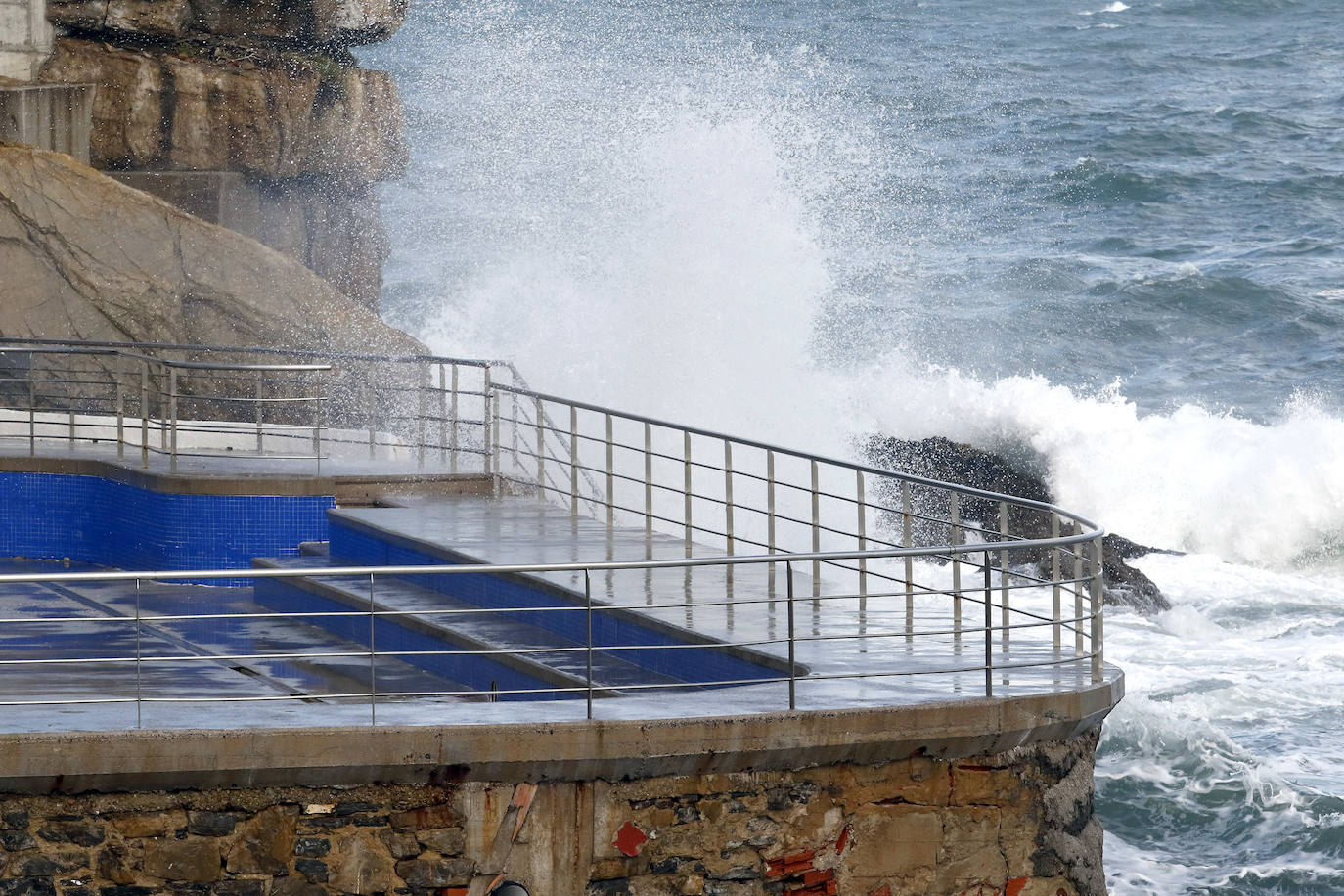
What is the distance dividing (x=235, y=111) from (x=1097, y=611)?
47.9ft

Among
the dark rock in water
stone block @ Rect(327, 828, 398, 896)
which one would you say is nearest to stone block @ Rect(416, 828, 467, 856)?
stone block @ Rect(327, 828, 398, 896)

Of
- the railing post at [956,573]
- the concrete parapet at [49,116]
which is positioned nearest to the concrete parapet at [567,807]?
the railing post at [956,573]

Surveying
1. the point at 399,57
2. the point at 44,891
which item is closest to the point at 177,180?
the point at 44,891

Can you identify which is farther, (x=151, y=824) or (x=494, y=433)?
(x=494, y=433)

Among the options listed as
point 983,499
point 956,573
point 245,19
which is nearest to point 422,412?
point 983,499

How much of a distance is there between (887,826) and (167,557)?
6.55 m

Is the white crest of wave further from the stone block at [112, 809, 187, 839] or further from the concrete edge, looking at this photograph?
the stone block at [112, 809, 187, 839]

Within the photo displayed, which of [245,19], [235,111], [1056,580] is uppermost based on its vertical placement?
[245,19]

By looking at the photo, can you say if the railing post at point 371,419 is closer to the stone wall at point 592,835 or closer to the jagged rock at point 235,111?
the jagged rock at point 235,111

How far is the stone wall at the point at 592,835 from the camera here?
5723 millimetres

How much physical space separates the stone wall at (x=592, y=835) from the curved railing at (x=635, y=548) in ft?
1.15

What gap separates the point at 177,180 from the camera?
19094 mm

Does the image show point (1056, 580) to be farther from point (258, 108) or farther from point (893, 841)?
point (258, 108)

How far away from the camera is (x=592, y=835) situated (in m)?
5.99
